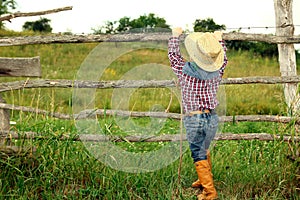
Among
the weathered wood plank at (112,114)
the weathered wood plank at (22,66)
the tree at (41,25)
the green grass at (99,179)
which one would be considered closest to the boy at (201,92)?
the green grass at (99,179)

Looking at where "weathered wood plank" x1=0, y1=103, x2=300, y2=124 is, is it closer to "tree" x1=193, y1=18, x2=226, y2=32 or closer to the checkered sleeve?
the checkered sleeve

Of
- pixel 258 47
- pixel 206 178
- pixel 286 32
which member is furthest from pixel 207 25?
pixel 206 178

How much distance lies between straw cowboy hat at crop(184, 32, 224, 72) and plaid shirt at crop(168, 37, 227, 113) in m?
0.11

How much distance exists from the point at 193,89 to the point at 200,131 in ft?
1.04

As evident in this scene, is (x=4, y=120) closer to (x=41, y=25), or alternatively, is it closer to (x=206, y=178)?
(x=206, y=178)

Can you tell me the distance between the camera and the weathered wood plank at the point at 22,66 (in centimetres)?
439

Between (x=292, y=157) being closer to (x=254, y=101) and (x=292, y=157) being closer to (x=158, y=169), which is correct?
(x=158, y=169)

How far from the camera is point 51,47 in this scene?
14.4 m

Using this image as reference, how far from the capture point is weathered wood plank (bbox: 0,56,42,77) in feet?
14.4

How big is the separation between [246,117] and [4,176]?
242 cm

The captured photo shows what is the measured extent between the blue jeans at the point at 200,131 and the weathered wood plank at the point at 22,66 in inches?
54.1

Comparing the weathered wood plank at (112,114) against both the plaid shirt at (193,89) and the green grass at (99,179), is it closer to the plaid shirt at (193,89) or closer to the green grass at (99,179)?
the green grass at (99,179)

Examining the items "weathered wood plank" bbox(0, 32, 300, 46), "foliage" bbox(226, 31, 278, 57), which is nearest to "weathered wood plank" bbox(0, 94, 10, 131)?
"weathered wood plank" bbox(0, 32, 300, 46)

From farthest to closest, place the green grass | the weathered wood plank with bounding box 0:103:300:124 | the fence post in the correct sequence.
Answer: the fence post
the weathered wood plank with bounding box 0:103:300:124
the green grass
